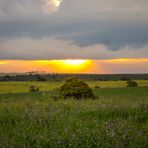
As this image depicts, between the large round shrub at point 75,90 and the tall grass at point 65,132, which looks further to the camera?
the large round shrub at point 75,90

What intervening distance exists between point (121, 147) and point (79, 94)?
2128cm

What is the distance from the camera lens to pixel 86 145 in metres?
9.32

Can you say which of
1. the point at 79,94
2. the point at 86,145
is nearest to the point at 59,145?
the point at 86,145

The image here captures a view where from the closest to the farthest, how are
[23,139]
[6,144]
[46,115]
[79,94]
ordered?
[6,144]
[23,139]
[46,115]
[79,94]

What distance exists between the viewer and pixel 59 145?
9031mm

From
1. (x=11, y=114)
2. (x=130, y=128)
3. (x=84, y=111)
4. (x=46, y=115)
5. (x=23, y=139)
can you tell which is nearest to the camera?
(x=23, y=139)

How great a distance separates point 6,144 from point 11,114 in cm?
595

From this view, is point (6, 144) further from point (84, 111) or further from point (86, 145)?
point (84, 111)

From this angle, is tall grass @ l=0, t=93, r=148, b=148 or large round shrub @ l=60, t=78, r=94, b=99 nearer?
tall grass @ l=0, t=93, r=148, b=148

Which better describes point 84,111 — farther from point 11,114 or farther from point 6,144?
point 6,144

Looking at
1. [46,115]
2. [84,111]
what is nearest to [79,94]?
A: [84,111]

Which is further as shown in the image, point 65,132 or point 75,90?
point 75,90

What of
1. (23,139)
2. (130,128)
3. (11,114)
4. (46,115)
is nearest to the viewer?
(23,139)

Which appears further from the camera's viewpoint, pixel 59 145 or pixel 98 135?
pixel 98 135
